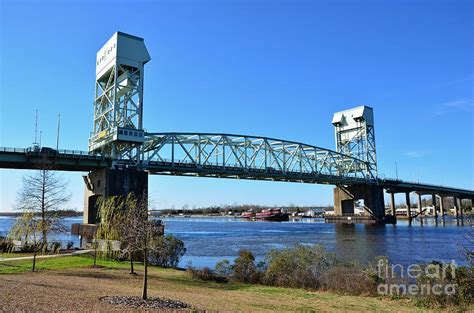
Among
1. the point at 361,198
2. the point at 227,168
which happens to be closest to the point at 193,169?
the point at 227,168

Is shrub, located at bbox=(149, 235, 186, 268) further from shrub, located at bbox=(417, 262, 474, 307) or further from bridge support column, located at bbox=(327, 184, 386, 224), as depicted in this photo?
bridge support column, located at bbox=(327, 184, 386, 224)

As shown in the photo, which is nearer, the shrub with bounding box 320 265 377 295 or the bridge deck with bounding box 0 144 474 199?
the shrub with bounding box 320 265 377 295

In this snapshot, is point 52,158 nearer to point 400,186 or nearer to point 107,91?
point 107,91

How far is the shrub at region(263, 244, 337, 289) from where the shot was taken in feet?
81.0

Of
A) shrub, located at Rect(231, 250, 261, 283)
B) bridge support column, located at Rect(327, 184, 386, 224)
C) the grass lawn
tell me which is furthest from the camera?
bridge support column, located at Rect(327, 184, 386, 224)

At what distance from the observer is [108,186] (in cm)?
7550

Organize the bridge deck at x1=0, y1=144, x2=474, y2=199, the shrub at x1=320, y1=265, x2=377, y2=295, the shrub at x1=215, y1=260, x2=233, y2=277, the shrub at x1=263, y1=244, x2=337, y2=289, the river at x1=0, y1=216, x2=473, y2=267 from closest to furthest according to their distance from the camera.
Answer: the shrub at x1=320, y1=265, x2=377, y2=295
the shrub at x1=263, y1=244, x2=337, y2=289
the shrub at x1=215, y1=260, x2=233, y2=277
the river at x1=0, y1=216, x2=473, y2=267
the bridge deck at x1=0, y1=144, x2=474, y2=199

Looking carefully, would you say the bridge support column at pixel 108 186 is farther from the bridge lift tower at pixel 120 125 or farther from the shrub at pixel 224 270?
the shrub at pixel 224 270

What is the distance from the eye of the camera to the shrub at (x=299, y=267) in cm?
2469

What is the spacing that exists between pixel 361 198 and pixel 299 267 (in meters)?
130

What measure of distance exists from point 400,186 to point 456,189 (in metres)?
37.2

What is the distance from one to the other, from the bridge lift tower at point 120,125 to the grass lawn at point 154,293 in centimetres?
4999

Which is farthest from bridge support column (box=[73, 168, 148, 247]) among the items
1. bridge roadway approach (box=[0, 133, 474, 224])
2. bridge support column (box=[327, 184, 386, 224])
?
bridge support column (box=[327, 184, 386, 224])

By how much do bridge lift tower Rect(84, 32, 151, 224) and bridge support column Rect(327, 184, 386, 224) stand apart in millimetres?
90393
